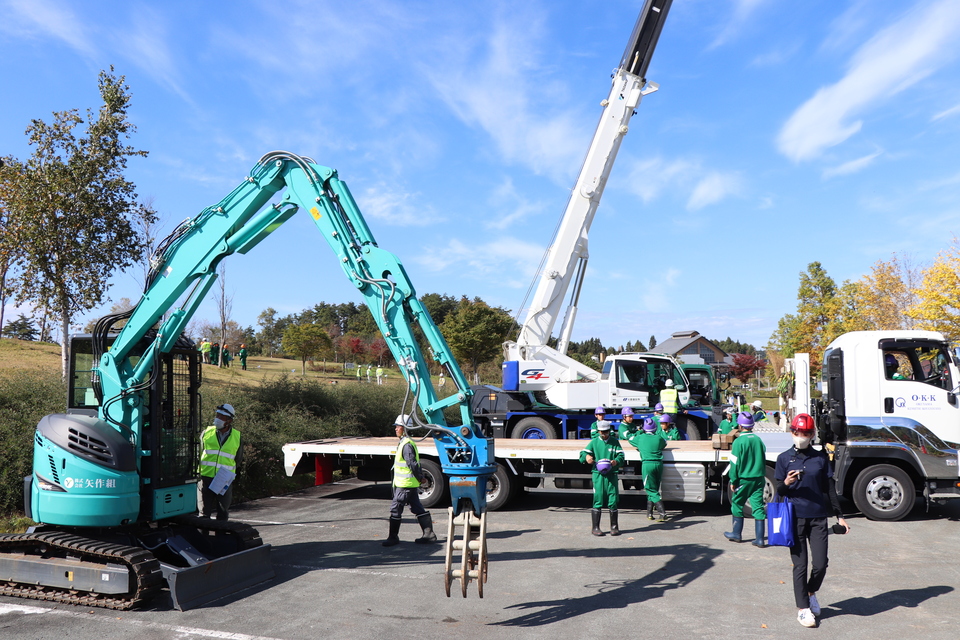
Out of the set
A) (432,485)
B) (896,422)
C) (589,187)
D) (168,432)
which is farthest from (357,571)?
(589,187)

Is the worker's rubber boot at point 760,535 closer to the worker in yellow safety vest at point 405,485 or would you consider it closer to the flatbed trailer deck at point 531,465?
the flatbed trailer deck at point 531,465

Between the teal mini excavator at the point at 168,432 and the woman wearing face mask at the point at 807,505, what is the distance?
8.97 ft

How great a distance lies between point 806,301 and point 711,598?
123 feet

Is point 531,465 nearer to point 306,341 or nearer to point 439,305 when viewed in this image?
point 306,341

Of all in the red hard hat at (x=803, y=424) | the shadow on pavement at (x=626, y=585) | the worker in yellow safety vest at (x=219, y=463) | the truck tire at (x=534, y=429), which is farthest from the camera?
the truck tire at (x=534, y=429)

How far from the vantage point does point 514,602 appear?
22.9ft

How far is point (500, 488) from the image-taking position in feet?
40.8

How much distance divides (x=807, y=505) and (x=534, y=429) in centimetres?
1146

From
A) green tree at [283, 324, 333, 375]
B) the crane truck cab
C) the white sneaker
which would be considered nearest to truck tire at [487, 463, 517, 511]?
the crane truck cab

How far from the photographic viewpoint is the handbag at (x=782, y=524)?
607 centimetres

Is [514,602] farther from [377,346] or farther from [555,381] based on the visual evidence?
[377,346]

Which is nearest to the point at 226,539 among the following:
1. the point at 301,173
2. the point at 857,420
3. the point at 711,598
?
the point at 301,173

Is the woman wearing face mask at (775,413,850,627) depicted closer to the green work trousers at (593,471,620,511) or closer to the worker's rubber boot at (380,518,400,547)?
the green work trousers at (593,471,620,511)

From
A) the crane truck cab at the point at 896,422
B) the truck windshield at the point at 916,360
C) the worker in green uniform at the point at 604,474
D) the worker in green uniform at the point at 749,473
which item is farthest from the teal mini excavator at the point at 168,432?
the truck windshield at the point at 916,360
